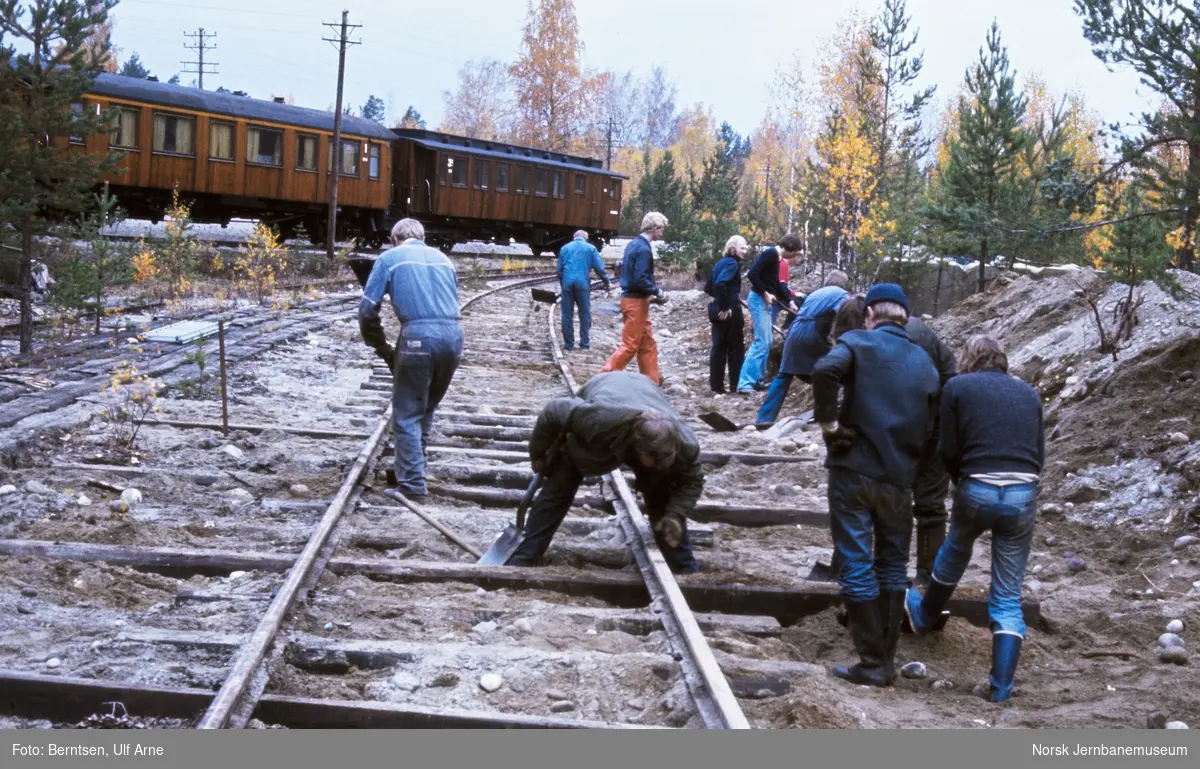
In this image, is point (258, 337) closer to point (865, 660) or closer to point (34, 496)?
point (34, 496)

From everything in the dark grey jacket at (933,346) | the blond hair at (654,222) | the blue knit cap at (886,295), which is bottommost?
the dark grey jacket at (933,346)

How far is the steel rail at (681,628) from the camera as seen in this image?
392 centimetres

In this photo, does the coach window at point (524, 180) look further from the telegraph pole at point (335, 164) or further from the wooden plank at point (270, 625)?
the wooden plank at point (270, 625)

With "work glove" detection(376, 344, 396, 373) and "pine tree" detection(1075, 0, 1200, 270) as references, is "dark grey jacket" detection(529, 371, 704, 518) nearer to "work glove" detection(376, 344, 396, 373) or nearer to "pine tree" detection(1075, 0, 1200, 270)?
"work glove" detection(376, 344, 396, 373)

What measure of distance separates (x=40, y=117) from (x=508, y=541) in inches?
407

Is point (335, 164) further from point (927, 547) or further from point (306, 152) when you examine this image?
point (927, 547)

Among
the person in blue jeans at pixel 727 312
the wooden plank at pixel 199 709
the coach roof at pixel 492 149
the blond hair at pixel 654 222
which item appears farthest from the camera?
the coach roof at pixel 492 149

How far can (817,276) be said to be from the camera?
24844 mm

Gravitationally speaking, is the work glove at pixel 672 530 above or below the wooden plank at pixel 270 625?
above

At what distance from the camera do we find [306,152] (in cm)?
2808

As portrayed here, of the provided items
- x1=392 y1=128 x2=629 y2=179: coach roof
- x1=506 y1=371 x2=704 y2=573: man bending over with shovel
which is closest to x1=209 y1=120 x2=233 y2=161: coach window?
x1=392 y1=128 x2=629 y2=179: coach roof

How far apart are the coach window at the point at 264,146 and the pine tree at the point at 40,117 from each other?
1152 centimetres

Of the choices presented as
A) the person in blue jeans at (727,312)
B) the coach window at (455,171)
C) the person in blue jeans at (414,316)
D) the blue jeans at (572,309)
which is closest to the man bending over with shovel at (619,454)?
the person in blue jeans at (414,316)

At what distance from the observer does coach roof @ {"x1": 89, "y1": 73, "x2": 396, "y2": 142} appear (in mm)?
24141
